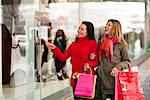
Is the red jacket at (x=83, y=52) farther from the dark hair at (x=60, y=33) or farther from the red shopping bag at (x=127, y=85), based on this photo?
the dark hair at (x=60, y=33)

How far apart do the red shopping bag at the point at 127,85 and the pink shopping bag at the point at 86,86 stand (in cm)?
29

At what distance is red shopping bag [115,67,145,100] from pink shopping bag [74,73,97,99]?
11.6 inches

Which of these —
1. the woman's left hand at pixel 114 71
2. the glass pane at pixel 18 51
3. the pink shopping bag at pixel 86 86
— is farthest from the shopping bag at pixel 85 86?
the glass pane at pixel 18 51

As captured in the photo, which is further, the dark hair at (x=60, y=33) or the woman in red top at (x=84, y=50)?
the dark hair at (x=60, y=33)

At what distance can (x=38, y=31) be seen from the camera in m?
6.52

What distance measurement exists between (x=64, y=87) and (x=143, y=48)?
6.44m

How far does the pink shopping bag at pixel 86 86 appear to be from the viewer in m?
4.16

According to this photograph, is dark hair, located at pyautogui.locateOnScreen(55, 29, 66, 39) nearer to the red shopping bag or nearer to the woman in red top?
the woman in red top

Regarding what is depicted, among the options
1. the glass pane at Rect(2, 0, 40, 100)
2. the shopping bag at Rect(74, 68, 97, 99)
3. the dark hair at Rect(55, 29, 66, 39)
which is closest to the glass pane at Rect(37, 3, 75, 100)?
the dark hair at Rect(55, 29, 66, 39)

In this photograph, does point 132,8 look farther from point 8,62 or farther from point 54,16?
point 8,62

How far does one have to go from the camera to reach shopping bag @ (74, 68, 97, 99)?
13.6 feet

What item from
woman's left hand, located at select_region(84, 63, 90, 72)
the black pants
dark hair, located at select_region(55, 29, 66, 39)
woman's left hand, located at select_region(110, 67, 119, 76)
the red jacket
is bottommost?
the black pants

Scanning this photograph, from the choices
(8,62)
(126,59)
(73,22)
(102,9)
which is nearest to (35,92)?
(8,62)

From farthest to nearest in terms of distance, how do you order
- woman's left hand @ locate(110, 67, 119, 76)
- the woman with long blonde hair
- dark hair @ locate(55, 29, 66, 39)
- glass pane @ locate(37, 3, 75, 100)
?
dark hair @ locate(55, 29, 66, 39), glass pane @ locate(37, 3, 75, 100), the woman with long blonde hair, woman's left hand @ locate(110, 67, 119, 76)
